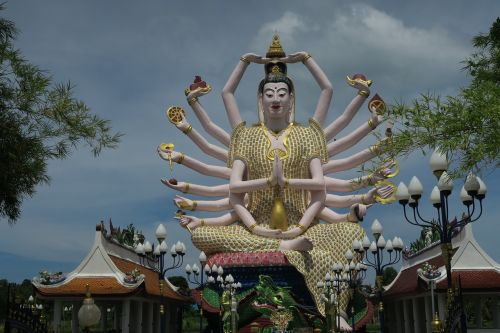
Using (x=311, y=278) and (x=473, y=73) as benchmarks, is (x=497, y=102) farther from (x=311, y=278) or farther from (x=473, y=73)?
(x=311, y=278)

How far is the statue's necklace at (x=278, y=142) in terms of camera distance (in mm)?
20406

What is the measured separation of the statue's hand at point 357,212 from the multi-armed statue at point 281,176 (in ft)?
0.10

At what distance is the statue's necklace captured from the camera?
20.4 meters

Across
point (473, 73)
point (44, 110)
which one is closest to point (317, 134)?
point (473, 73)

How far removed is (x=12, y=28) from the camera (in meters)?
9.05

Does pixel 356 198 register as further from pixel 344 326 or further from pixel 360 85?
pixel 344 326

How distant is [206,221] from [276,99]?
14.7 ft

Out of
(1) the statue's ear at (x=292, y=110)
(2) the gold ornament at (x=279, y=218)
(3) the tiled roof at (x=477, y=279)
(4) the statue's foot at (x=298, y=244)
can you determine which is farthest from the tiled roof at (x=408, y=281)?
(1) the statue's ear at (x=292, y=110)

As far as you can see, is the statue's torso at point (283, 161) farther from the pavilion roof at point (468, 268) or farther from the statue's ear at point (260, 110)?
the pavilion roof at point (468, 268)

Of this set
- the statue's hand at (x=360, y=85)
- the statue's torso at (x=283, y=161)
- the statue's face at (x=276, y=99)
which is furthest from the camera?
the statue's hand at (x=360, y=85)

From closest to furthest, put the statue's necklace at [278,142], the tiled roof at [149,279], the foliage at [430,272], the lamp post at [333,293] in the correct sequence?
the lamp post at [333,293], the foliage at [430,272], the tiled roof at [149,279], the statue's necklace at [278,142]

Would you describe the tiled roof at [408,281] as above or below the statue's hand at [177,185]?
below

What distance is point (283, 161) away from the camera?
20.3 meters

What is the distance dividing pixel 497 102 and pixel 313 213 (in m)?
12.5
